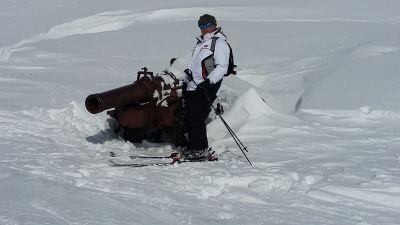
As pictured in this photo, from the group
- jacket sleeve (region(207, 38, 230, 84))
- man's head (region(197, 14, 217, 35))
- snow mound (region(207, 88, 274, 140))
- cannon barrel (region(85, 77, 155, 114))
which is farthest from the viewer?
snow mound (region(207, 88, 274, 140))

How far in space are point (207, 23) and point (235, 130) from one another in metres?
1.60

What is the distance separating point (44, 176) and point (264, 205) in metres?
1.96

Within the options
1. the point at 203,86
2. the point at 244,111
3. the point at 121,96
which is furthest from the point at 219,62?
the point at 244,111

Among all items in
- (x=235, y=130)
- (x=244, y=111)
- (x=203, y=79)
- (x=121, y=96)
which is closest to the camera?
(x=121, y=96)

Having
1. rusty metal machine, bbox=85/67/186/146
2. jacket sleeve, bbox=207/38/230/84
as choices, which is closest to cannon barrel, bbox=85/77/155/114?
rusty metal machine, bbox=85/67/186/146

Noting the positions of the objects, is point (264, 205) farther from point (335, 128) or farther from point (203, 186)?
point (335, 128)

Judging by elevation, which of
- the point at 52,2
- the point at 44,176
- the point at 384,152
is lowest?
the point at 384,152

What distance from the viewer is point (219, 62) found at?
7.11m

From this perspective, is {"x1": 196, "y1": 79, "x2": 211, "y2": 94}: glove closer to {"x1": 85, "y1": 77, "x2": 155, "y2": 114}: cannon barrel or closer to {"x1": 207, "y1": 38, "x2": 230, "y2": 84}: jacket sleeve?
{"x1": 207, "y1": 38, "x2": 230, "y2": 84}: jacket sleeve

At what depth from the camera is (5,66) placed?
11734 millimetres

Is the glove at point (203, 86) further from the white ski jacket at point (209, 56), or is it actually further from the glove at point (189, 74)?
the glove at point (189, 74)

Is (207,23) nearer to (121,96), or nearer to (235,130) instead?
(121,96)

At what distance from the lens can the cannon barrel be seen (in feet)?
22.6

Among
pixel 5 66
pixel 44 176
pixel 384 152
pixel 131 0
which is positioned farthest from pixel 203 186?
pixel 131 0
